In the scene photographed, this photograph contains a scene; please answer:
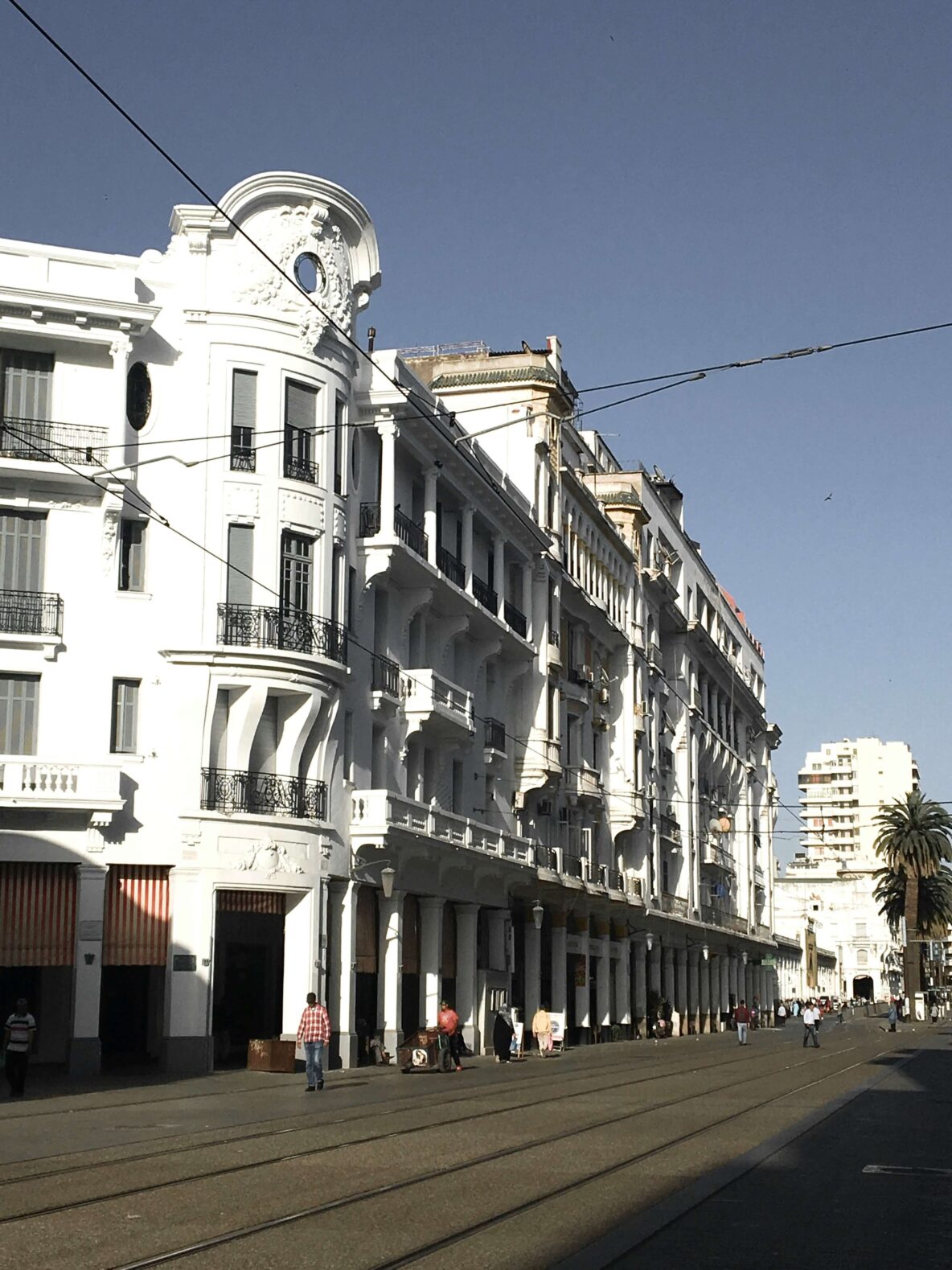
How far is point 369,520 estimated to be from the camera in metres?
41.9

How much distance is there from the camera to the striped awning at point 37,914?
33969 mm

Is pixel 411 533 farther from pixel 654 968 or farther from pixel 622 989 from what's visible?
pixel 654 968

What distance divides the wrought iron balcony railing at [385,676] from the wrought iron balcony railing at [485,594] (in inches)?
266

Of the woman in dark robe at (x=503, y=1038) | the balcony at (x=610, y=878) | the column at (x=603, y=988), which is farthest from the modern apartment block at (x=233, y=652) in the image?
the column at (x=603, y=988)

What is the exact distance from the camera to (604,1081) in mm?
32656

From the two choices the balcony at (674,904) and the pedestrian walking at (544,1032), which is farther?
the balcony at (674,904)

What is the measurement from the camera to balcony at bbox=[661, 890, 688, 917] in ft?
249

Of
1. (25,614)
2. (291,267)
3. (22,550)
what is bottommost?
(25,614)

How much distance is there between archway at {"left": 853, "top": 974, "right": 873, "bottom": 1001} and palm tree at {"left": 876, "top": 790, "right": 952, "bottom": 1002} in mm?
80709

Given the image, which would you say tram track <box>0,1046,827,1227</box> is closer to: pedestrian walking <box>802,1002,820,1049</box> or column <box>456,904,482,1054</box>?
column <box>456,904,482,1054</box>

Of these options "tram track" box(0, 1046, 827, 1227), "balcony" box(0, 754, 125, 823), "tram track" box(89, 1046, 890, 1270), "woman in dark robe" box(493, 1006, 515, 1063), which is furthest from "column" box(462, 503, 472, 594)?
"tram track" box(89, 1046, 890, 1270)

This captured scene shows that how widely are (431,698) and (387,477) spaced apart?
6070 millimetres

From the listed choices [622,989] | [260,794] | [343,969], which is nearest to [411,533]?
[260,794]

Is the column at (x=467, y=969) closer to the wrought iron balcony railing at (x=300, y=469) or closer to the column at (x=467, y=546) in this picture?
the column at (x=467, y=546)
